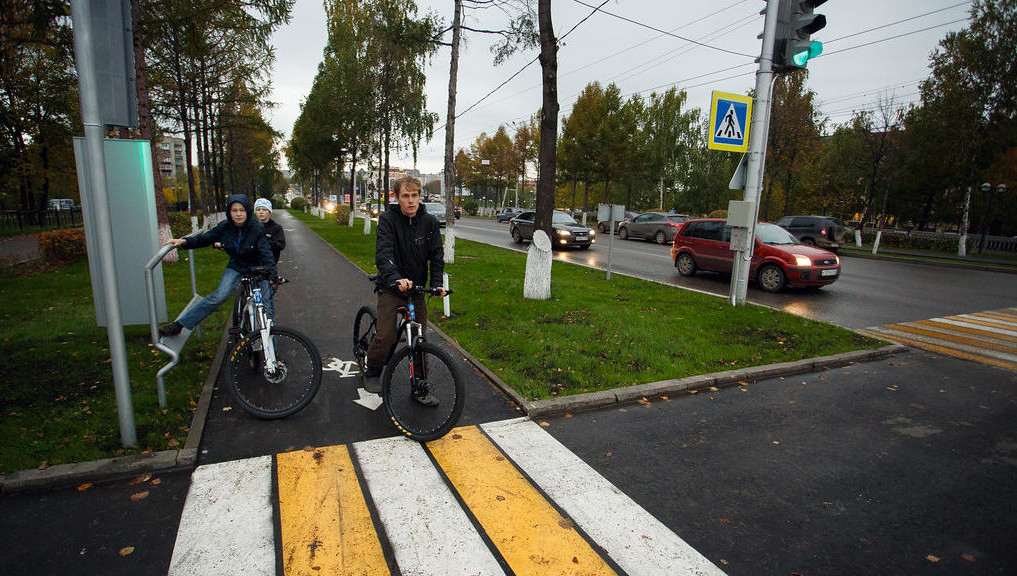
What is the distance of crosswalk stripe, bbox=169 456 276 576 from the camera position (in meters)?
2.52

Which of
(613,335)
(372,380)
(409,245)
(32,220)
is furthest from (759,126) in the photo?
(32,220)

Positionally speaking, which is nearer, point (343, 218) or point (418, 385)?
point (418, 385)

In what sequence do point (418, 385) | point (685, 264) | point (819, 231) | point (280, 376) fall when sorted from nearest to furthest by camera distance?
point (418, 385)
point (280, 376)
point (685, 264)
point (819, 231)

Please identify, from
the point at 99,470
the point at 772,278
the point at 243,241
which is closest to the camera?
the point at 99,470

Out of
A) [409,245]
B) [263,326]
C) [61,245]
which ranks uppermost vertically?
[409,245]

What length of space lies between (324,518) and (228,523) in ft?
1.74

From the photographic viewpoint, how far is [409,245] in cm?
414

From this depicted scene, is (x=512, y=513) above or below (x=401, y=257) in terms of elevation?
below

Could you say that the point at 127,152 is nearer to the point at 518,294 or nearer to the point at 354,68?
the point at 518,294

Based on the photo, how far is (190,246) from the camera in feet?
15.5

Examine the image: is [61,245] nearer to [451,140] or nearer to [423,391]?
[451,140]

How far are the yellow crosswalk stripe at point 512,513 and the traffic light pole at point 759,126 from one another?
6.72 meters

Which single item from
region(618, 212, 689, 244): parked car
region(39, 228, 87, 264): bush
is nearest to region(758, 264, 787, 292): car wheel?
region(618, 212, 689, 244): parked car

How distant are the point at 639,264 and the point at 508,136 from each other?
152 feet
